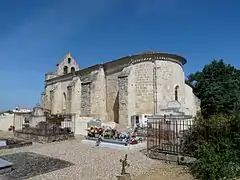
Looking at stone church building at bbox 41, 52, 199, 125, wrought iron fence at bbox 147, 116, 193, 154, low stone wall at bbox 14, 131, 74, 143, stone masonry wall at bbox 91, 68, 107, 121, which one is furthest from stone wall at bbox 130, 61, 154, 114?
low stone wall at bbox 14, 131, 74, 143

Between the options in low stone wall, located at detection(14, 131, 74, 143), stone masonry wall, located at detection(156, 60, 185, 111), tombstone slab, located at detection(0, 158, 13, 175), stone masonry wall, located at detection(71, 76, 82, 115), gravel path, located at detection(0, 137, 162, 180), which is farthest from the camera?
stone masonry wall, located at detection(71, 76, 82, 115)

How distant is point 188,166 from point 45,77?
3437cm

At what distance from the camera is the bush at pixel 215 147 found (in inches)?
242

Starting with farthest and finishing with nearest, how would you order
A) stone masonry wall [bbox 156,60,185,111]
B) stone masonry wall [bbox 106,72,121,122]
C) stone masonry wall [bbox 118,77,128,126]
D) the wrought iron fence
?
stone masonry wall [bbox 106,72,121,122] → stone masonry wall [bbox 118,77,128,126] → stone masonry wall [bbox 156,60,185,111] → the wrought iron fence

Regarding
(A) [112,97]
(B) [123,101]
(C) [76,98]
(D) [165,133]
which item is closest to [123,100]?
(B) [123,101]

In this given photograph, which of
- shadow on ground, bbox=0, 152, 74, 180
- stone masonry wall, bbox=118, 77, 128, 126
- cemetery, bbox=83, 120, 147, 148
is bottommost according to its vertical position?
shadow on ground, bbox=0, 152, 74, 180

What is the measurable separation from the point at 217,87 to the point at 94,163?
76.7 ft

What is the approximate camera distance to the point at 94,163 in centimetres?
838

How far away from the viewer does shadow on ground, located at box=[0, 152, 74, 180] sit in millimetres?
7215

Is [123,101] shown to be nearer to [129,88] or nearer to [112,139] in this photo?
[129,88]

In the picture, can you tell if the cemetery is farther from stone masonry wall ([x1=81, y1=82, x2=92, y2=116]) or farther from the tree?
the tree

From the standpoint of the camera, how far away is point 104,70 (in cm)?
2680

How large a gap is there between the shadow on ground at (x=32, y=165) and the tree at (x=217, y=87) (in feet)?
63.0

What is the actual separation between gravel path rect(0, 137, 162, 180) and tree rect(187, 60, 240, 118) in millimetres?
16989
